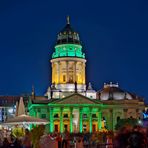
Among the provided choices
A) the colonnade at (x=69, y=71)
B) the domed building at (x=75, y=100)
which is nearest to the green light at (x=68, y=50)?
the domed building at (x=75, y=100)

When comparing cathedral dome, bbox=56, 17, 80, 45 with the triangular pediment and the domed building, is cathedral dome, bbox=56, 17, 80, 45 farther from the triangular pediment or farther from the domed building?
the triangular pediment

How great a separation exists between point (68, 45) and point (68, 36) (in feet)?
9.66

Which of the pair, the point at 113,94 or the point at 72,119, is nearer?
the point at 72,119

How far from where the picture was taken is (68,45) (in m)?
119

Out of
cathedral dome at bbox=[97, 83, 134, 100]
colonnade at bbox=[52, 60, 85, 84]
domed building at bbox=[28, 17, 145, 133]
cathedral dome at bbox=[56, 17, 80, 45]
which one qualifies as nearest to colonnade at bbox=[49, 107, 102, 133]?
domed building at bbox=[28, 17, 145, 133]

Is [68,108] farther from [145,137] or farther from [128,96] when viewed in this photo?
[145,137]

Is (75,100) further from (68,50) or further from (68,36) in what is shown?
(68,36)

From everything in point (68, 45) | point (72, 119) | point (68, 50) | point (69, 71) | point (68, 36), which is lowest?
point (72, 119)

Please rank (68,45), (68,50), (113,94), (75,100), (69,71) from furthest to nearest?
1. (68,50)
2. (68,45)
3. (69,71)
4. (113,94)
5. (75,100)

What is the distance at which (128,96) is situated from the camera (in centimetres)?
11775

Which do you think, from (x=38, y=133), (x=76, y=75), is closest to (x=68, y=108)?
(x=76, y=75)

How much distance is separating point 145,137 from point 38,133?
17222mm

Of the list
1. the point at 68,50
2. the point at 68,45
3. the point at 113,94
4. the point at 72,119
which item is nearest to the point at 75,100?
the point at 72,119

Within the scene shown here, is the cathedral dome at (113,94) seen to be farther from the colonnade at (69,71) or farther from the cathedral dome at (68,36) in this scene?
the cathedral dome at (68,36)
